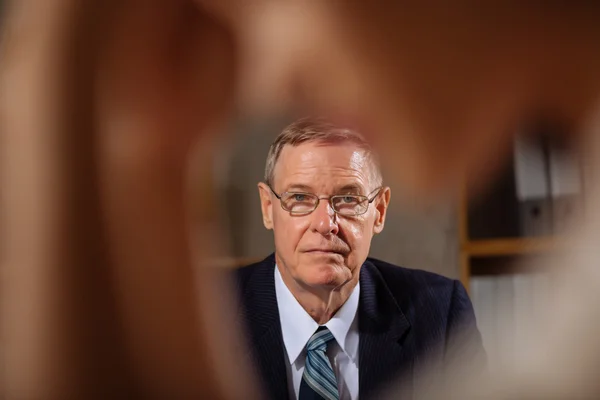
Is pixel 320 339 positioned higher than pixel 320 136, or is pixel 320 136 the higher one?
pixel 320 136

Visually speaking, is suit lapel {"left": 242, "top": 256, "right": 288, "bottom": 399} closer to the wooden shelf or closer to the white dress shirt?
the white dress shirt

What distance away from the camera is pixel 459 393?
312 mm

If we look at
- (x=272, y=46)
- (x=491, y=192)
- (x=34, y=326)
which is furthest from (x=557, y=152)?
(x=34, y=326)

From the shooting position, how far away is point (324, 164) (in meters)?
0.31

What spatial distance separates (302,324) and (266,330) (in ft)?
0.07

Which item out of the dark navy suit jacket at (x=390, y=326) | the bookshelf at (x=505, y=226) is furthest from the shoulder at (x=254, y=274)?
the bookshelf at (x=505, y=226)

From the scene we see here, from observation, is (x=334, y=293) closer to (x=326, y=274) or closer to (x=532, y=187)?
(x=326, y=274)

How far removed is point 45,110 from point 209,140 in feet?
0.25

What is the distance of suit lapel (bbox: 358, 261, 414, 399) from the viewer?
12.8 inches

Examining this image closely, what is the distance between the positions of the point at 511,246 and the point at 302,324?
12cm

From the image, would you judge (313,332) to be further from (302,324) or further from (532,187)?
(532,187)

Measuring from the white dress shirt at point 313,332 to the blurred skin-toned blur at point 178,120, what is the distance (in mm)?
33

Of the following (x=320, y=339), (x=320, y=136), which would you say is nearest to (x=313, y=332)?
(x=320, y=339)

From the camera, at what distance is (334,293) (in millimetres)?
335
